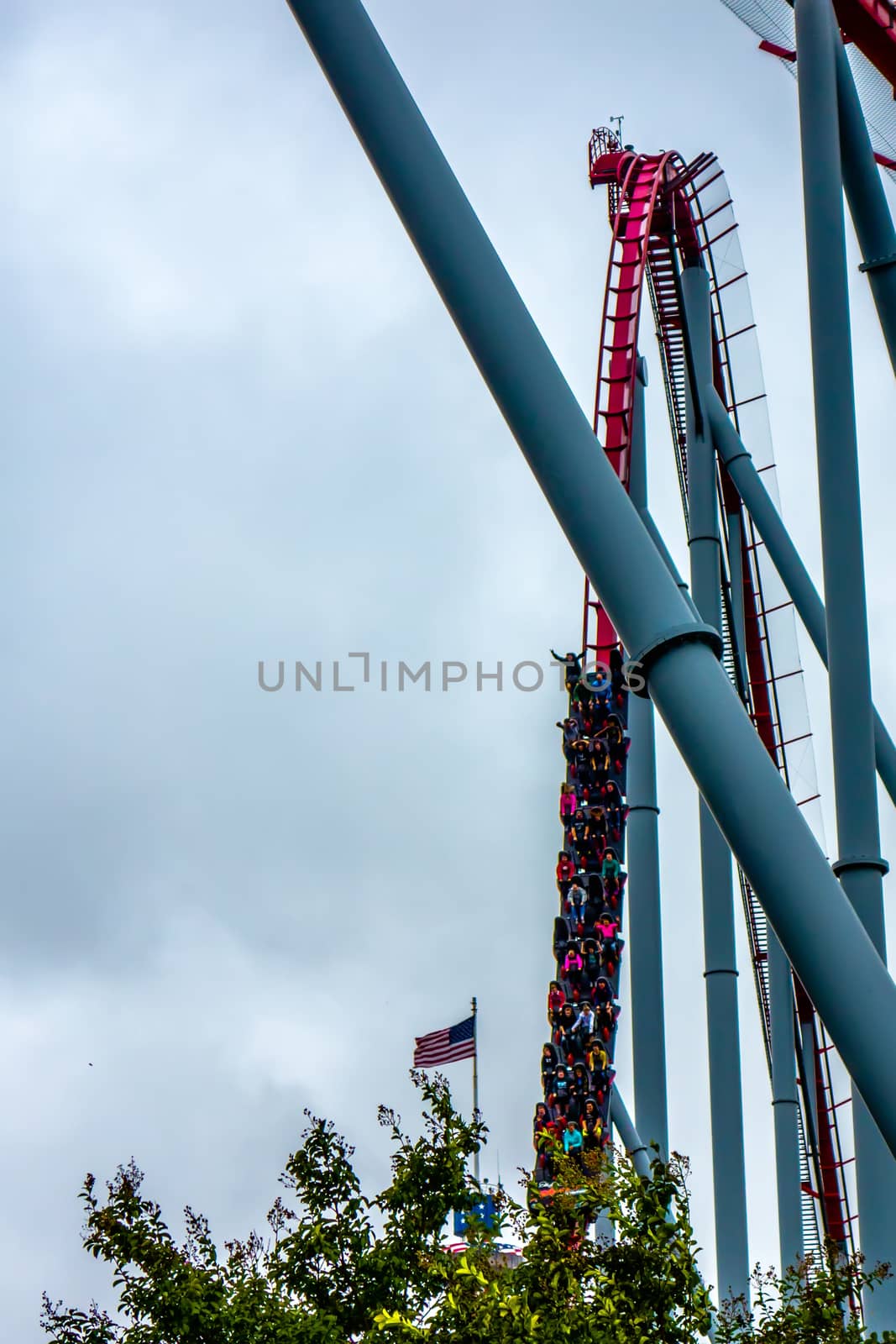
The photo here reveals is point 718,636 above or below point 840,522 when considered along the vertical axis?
below

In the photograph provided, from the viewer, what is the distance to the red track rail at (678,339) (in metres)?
14.0

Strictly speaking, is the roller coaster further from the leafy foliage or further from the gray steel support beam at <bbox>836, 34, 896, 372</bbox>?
the leafy foliage

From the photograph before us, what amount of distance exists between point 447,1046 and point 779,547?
817 centimetres

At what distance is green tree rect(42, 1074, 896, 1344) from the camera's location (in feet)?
15.2

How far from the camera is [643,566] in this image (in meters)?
3.96

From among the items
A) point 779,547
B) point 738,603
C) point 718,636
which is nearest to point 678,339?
point 738,603

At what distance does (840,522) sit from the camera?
6.23 meters

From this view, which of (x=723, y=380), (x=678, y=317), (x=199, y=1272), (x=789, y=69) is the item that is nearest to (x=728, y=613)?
(x=723, y=380)

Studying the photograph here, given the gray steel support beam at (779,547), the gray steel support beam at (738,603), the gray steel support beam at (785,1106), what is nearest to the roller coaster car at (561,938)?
the gray steel support beam at (785,1106)

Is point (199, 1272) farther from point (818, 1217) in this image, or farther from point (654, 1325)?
point (818, 1217)

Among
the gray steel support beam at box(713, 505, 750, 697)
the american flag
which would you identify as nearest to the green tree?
the gray steel support beam at box(713, 505, 750, 697)

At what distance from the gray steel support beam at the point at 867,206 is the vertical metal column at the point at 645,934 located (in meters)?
4.38

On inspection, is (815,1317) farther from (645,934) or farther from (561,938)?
(645,934)

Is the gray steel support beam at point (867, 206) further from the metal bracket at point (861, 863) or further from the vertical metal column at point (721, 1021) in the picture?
the vertical metal column at point (721, 1021)
